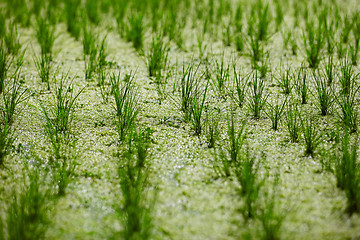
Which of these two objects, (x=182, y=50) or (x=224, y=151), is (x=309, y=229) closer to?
(x=224, y=151)

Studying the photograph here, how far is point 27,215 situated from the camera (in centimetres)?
110

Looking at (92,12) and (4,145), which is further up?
(92,12)

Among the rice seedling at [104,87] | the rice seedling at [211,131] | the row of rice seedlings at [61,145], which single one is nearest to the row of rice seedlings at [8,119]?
the row of rice seedlings at [61,145]

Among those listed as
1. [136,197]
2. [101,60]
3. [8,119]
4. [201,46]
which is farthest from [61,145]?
[201,46]

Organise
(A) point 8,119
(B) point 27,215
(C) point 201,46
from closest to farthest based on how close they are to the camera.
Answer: (B) point 27,215 < (A) point 8,119 < (C) point 201,46

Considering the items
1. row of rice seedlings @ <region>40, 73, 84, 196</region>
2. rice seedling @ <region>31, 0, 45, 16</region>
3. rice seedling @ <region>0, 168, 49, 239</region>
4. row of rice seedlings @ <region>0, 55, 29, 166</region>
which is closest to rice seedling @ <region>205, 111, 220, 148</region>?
row of rice seedlings @ <region>40, 73, 84, 196</region>

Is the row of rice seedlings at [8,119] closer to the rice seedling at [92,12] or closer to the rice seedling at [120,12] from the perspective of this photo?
the rice seedling at [120,12]

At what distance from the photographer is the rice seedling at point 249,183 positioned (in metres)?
1.13

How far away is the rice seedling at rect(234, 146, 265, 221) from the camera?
3.70 ft

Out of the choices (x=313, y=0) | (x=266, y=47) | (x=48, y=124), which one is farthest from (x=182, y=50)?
(x=313, y=0)

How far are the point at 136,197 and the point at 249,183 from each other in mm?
382

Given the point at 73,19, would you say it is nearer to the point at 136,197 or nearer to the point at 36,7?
the point at 36,7

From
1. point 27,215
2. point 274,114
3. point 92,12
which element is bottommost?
point 27,215

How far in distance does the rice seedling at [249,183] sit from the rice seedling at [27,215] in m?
0.64
